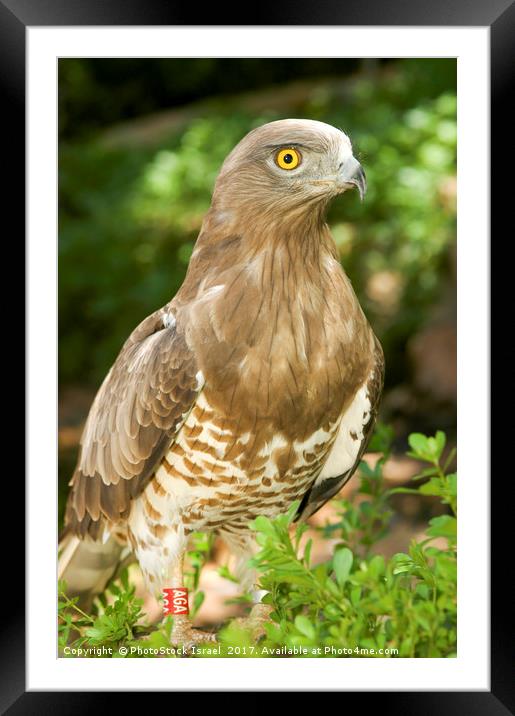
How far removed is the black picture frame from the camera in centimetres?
187

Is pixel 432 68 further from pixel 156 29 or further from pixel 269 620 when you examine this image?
pixel 269 620

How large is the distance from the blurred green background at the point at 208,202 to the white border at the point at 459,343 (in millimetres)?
2148

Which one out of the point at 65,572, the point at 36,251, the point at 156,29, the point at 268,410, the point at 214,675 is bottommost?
the point at 214,675

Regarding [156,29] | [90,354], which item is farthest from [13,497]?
[90,354]

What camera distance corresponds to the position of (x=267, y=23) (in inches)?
73.7

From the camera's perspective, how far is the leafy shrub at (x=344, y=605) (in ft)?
5.72

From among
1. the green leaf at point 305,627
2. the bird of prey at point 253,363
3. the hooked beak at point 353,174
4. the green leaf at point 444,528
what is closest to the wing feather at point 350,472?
the bird of prey at point 253,363

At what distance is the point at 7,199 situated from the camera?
1.92 metres

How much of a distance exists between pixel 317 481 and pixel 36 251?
3.44 feet

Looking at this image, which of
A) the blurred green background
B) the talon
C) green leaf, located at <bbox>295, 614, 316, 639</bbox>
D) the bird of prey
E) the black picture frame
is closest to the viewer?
green leaf, located at <bbox>295, 614, 316, 639</bbox>

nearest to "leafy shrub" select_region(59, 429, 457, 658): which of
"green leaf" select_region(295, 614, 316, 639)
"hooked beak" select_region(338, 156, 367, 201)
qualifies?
"green leaf" select_region(295, 614, 316, 639)

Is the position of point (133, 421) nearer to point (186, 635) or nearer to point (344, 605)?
point (186, 635)

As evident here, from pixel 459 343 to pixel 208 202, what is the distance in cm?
251

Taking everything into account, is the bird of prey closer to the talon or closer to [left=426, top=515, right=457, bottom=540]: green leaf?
the talon
